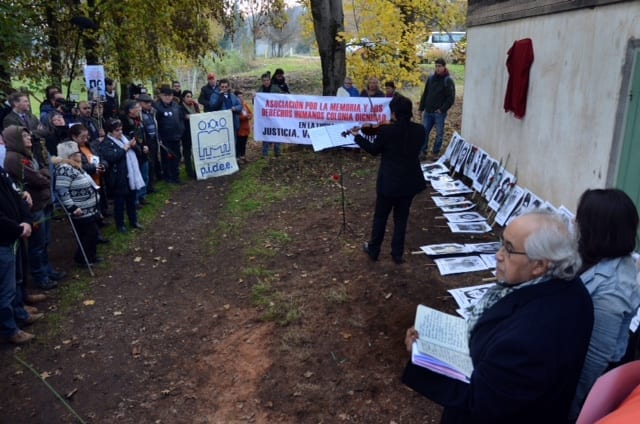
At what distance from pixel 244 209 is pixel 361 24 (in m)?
7.68

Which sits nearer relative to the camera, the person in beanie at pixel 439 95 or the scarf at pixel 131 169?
the scarf at pixel 131 169

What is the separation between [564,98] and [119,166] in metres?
6.43

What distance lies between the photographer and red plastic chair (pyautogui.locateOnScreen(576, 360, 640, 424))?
1.80m

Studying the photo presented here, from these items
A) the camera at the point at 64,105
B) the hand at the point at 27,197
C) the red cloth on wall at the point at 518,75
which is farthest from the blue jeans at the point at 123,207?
the red cloth on wall at the point at 518,75

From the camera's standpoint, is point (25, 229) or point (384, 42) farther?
point (384, 42)

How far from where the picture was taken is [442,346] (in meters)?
2.43

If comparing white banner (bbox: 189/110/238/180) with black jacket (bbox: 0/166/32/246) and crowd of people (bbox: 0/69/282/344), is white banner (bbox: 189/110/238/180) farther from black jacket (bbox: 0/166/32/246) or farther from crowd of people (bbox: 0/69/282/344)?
black jacket (bbox: 0/166/32/246)

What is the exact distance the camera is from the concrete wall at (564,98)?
543cm

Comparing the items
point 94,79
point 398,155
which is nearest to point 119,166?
point 94,79

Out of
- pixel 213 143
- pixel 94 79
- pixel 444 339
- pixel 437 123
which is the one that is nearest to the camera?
pixel 444 339

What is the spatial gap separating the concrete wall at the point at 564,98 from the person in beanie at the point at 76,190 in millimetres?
6268

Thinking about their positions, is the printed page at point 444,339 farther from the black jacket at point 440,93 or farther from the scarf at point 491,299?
the black jacket at point 440,93

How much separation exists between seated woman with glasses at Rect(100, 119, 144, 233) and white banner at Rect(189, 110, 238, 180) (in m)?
3.04

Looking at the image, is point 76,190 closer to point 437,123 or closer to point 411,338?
point 411,338
